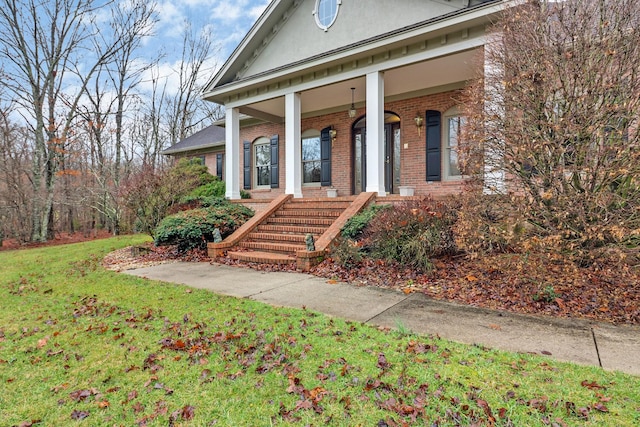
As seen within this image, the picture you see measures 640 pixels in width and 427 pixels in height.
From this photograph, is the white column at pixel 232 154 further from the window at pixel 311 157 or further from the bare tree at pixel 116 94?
the bare tree at pixel 116 94

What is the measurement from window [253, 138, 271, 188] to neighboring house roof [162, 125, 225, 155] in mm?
2244

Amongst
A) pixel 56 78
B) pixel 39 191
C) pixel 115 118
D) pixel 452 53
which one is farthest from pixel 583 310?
pixel 115 118

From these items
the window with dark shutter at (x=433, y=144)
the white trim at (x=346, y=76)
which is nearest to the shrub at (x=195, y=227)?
the white trim at (x=346, y=76)

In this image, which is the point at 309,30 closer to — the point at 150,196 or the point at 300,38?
the point at 300,38

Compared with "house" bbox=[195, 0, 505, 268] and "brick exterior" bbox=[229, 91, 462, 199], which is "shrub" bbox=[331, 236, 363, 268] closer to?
"house" bbox=[195, 0, 505, 268]

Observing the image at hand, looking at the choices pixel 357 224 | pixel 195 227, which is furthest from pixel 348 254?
pixel 195 227

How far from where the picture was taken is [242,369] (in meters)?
2.77

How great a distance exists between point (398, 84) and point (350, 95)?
5.52 ft

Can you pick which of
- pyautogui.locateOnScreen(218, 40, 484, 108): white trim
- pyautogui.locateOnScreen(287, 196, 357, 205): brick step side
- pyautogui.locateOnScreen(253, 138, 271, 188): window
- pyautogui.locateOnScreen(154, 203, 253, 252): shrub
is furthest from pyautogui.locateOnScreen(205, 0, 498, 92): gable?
pyautogui.locateOnScreen(154, 203, 253, 252): shrub

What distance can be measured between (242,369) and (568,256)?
3.71m

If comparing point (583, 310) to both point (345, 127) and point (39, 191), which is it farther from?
point (39, 191)

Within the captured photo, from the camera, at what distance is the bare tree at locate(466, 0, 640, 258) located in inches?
150

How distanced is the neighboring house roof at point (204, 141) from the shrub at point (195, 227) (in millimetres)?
7613

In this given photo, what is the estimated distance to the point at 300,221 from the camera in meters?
8.73
